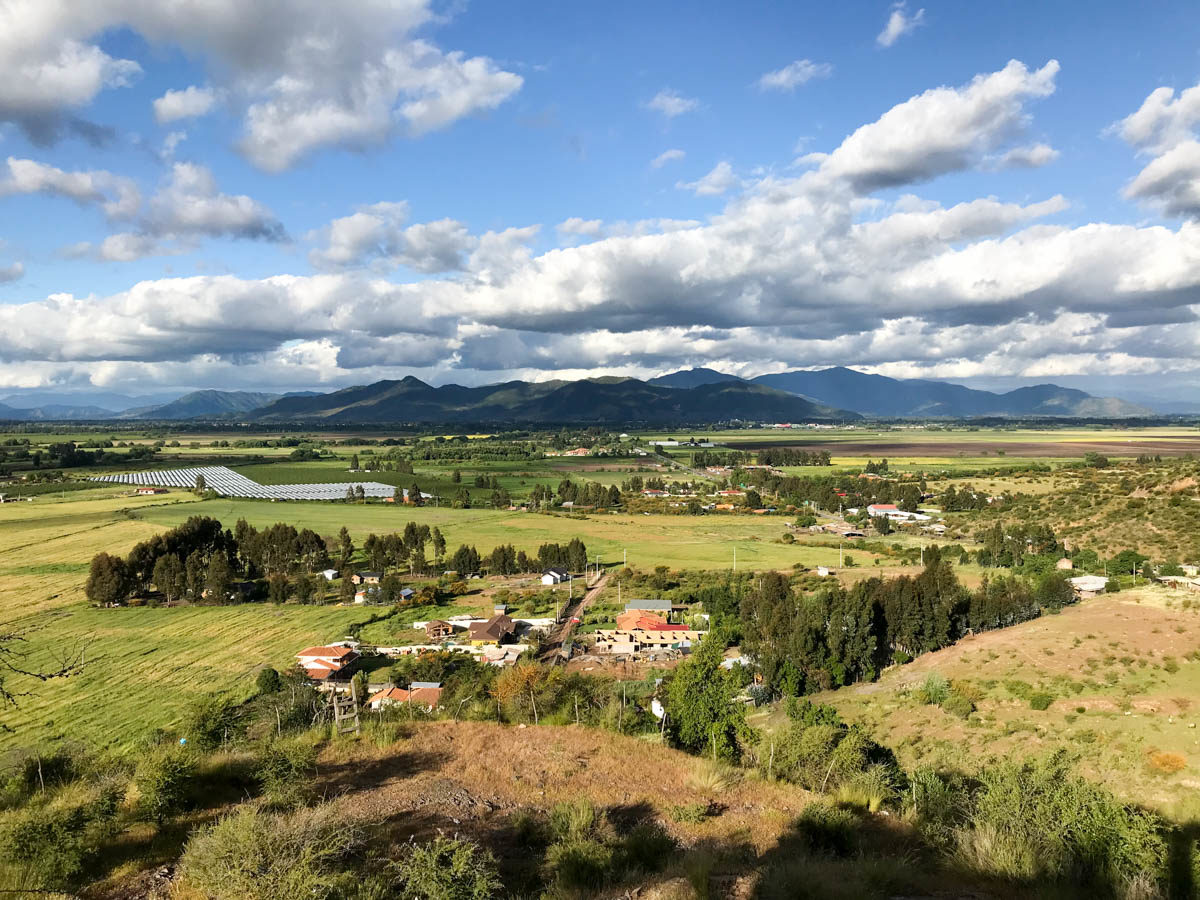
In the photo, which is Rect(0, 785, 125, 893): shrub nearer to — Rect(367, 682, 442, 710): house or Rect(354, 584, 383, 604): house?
Rect(367, 682, 442, 710): house

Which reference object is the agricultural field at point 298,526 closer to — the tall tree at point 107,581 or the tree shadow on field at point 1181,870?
the tall tree at point 107,581

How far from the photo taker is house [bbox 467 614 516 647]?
135 ft

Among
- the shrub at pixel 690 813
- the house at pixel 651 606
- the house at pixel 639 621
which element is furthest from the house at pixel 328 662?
the shrub at pixel 690 813

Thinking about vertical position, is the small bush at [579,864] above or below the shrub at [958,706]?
above

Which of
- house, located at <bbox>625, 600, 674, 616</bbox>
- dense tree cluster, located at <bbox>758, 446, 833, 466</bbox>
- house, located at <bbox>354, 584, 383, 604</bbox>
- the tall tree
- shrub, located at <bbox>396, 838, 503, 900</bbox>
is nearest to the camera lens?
shrub, located at <bbox>396, 838, 503, 900</bbox>

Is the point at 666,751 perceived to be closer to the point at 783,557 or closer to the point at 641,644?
the point at 641,644

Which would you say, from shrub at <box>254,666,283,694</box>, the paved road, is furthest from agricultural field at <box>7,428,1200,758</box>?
the paved road

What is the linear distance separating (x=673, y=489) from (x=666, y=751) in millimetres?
102292

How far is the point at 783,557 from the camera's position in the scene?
65062mm

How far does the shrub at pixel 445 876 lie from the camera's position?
26.5 ft

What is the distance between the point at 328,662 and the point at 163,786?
26.4 meters

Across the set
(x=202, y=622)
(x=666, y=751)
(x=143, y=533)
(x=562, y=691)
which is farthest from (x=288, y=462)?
(x=666, y=751)

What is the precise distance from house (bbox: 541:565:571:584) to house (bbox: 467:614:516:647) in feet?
41.8

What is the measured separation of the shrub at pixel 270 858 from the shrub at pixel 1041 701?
3012cm
